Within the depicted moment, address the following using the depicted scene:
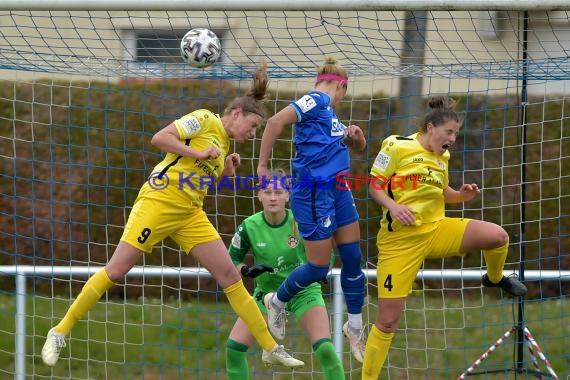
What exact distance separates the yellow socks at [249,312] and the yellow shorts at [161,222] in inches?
12.8

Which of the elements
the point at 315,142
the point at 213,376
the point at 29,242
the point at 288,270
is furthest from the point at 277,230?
the point at 29,242

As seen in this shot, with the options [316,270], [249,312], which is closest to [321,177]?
[316,270]

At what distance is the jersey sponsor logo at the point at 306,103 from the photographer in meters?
6.04

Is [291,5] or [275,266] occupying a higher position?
[291,5]

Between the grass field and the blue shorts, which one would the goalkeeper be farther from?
the grass field

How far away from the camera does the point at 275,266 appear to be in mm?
6648

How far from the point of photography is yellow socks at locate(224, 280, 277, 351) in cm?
630

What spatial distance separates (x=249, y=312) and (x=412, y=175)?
1.21m

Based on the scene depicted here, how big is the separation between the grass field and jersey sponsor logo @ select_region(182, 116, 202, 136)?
1957 mm

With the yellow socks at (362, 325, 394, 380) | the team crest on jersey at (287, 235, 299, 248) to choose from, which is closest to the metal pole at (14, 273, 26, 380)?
the team crest on jersey at (287, 235, 299, 248)

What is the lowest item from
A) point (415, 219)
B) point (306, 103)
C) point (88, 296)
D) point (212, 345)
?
point (212, 345)

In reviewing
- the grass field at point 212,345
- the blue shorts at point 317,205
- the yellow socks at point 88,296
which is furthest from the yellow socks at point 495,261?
the yellow socks at point 88,296

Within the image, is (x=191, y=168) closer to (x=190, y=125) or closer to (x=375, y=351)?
(x=190, y=125)

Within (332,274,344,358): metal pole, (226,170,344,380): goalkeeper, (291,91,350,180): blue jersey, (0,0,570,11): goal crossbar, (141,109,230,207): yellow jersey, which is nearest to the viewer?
Result: (0,0,570,11): goal crossbar
